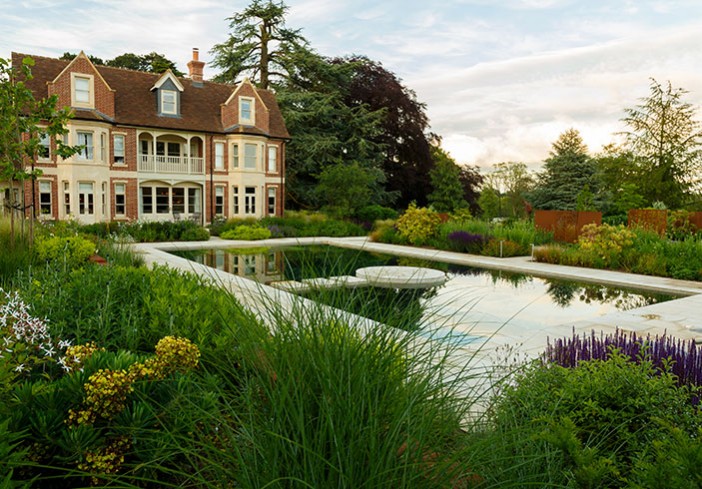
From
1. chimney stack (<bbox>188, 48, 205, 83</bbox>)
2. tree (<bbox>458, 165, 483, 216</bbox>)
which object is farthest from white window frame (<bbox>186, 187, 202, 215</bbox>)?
tree (<bbox>458, 165, 483, 216</bbox>)

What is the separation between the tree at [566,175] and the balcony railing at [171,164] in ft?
65.4

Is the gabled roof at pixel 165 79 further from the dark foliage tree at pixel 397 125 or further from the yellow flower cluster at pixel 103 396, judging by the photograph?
the yellow flower cluster at pixel 103 396

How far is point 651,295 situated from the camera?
966 cm

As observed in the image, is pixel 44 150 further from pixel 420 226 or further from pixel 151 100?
pixel 151 100

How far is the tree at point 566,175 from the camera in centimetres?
3100

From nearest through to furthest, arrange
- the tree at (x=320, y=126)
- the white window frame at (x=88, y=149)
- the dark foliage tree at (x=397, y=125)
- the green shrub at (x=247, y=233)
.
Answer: the green shrub at (x=247, y=233)
the white window frame at (x=88, y=149)
the tree at (x=320, y=126)
the dark foliage tree at (x=397, y=125)

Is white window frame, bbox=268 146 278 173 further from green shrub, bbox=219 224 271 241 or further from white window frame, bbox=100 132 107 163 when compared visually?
white window frame, bbox=100 132 107 163

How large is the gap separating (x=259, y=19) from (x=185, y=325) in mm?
31606

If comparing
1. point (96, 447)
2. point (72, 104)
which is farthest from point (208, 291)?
point (72, 104)

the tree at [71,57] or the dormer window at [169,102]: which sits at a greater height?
the tree at [71,57]

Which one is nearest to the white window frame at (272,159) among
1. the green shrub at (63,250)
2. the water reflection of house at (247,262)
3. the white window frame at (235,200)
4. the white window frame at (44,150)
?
the white window frame at (235,200)

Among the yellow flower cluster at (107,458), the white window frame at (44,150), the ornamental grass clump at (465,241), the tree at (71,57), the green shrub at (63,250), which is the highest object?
the tree at (71,57)

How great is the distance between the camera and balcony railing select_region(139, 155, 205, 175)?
83.6 ft

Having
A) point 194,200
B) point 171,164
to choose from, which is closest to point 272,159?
point 194,200
